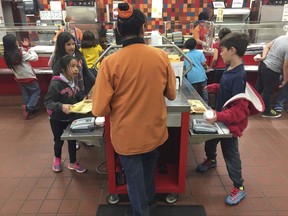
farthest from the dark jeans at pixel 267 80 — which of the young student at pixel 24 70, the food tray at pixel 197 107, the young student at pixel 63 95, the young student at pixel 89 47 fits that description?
the young student at pixel 24 70

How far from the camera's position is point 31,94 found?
434 centimetres

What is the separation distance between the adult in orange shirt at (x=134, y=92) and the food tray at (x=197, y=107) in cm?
54

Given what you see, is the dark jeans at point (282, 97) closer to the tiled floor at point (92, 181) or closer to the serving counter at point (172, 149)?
the tiled floor at point (92, 181)

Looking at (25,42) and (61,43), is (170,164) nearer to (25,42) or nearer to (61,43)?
(61,43)

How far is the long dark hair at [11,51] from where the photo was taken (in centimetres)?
374

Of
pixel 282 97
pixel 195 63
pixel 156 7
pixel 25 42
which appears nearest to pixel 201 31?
pixel 156 7

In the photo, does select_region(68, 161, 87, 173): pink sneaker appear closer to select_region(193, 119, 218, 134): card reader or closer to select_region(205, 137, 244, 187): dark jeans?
select_region(193, 119, 218, 134): card reader

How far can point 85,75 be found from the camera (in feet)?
9.62

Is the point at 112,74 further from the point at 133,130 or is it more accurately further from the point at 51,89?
the point at 51,89

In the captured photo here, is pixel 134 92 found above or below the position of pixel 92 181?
above

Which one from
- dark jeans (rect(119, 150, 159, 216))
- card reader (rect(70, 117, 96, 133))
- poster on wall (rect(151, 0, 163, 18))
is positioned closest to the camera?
dark jeans (rect(119, 150, 159, 216))

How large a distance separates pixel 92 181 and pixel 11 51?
7.98 ft

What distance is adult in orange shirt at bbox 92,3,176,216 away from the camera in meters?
1.52

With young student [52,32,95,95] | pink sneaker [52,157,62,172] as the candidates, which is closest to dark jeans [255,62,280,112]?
young student [52,32,95,95]
